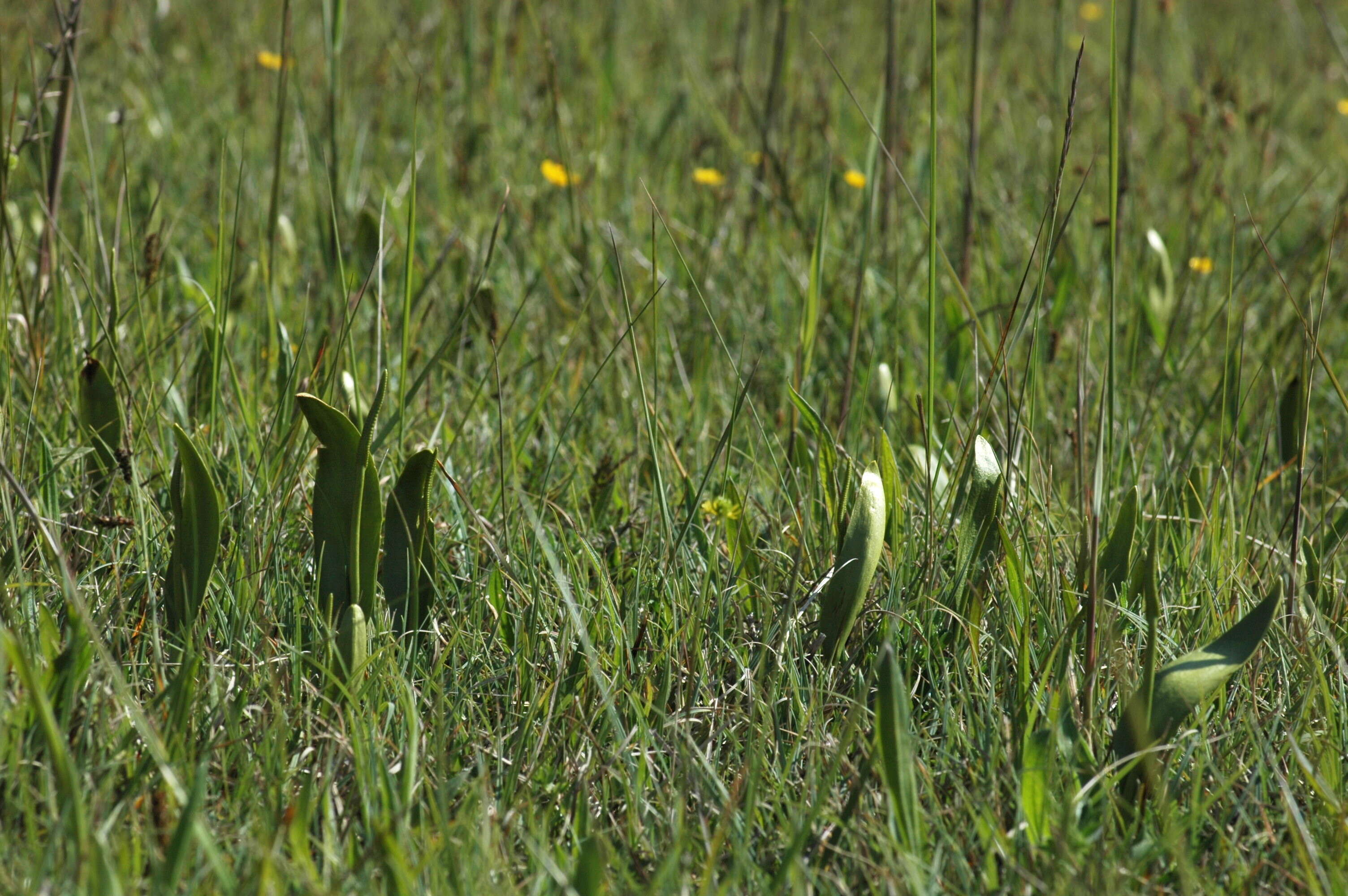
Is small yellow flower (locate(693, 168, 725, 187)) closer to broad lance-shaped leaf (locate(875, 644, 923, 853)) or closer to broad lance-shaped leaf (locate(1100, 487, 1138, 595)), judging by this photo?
broad lance-shaped leaf (locate(1100, 487, 1138, 595))

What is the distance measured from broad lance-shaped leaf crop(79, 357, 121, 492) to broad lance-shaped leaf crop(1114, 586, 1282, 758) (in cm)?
109

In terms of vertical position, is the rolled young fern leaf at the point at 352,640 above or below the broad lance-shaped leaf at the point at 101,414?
below

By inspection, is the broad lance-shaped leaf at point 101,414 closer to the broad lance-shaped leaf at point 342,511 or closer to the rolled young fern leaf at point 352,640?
the broad lance-shaped leaf at point 342,511

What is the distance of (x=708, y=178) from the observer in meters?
2.74

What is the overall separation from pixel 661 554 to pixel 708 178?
1.56m

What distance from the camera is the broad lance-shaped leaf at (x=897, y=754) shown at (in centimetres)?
91

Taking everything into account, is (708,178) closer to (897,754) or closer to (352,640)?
(352,640)

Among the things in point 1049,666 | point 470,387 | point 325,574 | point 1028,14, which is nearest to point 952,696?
point 1049,666

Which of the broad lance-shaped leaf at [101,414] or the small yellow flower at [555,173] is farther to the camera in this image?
the small yellow flower at [555,173]

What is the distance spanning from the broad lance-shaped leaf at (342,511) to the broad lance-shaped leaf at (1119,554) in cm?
76

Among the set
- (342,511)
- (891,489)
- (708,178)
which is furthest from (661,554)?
(708,178)

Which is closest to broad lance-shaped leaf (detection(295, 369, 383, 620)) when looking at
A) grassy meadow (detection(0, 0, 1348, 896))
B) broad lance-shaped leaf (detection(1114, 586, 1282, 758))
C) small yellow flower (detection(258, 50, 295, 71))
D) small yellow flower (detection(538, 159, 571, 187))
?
grassy meadow (detection(0, 0, 1348, 896))

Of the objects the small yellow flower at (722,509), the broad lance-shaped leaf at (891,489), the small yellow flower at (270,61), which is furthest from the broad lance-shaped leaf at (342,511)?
the small yellow flower at (270,61)

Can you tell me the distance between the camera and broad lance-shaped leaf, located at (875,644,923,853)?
0.91 meters
